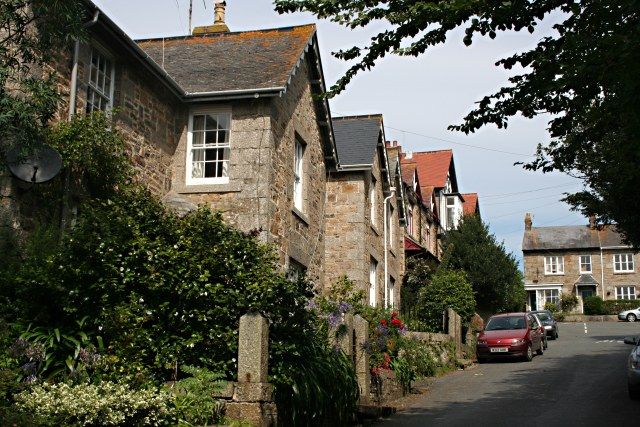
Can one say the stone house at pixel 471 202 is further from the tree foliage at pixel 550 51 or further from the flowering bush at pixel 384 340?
the tree foliage at pixel 550 51

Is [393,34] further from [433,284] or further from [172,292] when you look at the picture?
[433,284]

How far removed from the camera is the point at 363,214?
21.9 meters

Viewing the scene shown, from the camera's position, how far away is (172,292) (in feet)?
29.7

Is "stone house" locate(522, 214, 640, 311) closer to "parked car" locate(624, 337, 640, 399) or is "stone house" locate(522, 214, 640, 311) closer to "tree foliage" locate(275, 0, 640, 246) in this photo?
"parked car" locate(624, 337, 640, 399)

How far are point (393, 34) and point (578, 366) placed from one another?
16332 mm

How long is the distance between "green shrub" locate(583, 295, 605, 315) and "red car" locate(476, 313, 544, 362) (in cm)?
3592

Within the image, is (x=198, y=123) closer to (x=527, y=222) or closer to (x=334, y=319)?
(x=334, y=319)

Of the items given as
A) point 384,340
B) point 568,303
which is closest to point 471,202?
point 568,303

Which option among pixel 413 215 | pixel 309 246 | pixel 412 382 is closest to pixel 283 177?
pixel 309 246

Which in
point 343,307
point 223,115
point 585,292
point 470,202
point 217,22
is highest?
point 470,202

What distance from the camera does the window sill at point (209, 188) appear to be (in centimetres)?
1554

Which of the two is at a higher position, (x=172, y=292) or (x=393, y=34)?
(x=393, y=34)

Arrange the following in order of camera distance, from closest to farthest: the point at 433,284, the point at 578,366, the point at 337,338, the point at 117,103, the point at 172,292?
the point at 172,292, the point at 337,338, the point at 117,103, the point at 578,366, the point at 433,284

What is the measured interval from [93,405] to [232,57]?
11.7m
